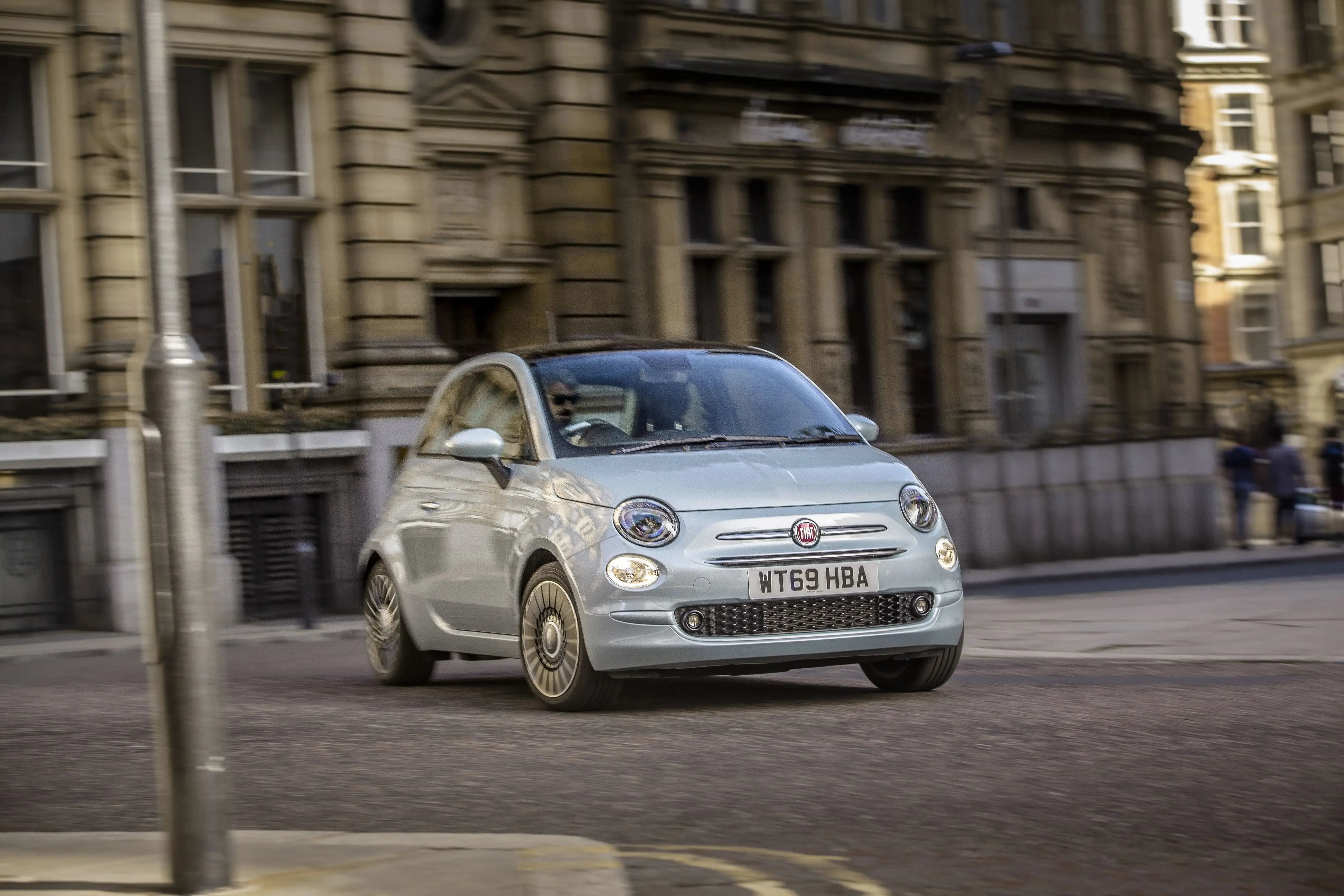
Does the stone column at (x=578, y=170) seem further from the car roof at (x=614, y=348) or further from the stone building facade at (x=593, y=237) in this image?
the car roof at (x=614, y=348)

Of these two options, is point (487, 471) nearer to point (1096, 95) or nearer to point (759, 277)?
point (759, 277)

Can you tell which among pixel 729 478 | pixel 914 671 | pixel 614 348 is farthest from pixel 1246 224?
pixel 729 478

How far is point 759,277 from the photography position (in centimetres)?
2834

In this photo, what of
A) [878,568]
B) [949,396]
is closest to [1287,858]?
[878,568]

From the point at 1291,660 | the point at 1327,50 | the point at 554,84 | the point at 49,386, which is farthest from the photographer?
the point at 1327,50

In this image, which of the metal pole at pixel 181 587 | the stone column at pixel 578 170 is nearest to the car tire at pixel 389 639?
the metal pole at pixel 181 587

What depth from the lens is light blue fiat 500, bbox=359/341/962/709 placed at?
30.3 feet

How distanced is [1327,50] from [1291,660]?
4422 centimetres

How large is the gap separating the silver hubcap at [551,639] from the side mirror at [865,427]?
1.92m

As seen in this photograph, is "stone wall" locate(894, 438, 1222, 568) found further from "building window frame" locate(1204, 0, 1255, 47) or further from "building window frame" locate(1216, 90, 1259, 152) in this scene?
"building window frame" locate(1204, 0, 1255, 47)

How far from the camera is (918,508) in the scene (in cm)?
972

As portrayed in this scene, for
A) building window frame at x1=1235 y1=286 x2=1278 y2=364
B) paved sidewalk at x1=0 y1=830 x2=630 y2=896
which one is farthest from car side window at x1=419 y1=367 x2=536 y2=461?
building window frame at x1=1235 y1=286 x2=1278 y2=364

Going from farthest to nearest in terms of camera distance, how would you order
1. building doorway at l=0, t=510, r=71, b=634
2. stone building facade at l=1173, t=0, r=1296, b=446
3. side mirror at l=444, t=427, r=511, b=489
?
stone building facade at l=1173, t=0, r=1296, b=446, building doorway at l=0, t=510, r=71, b=634, side mirror at l=444, t=427, r=511, b=489

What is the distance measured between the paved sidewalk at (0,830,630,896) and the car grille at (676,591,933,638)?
3.04 m
